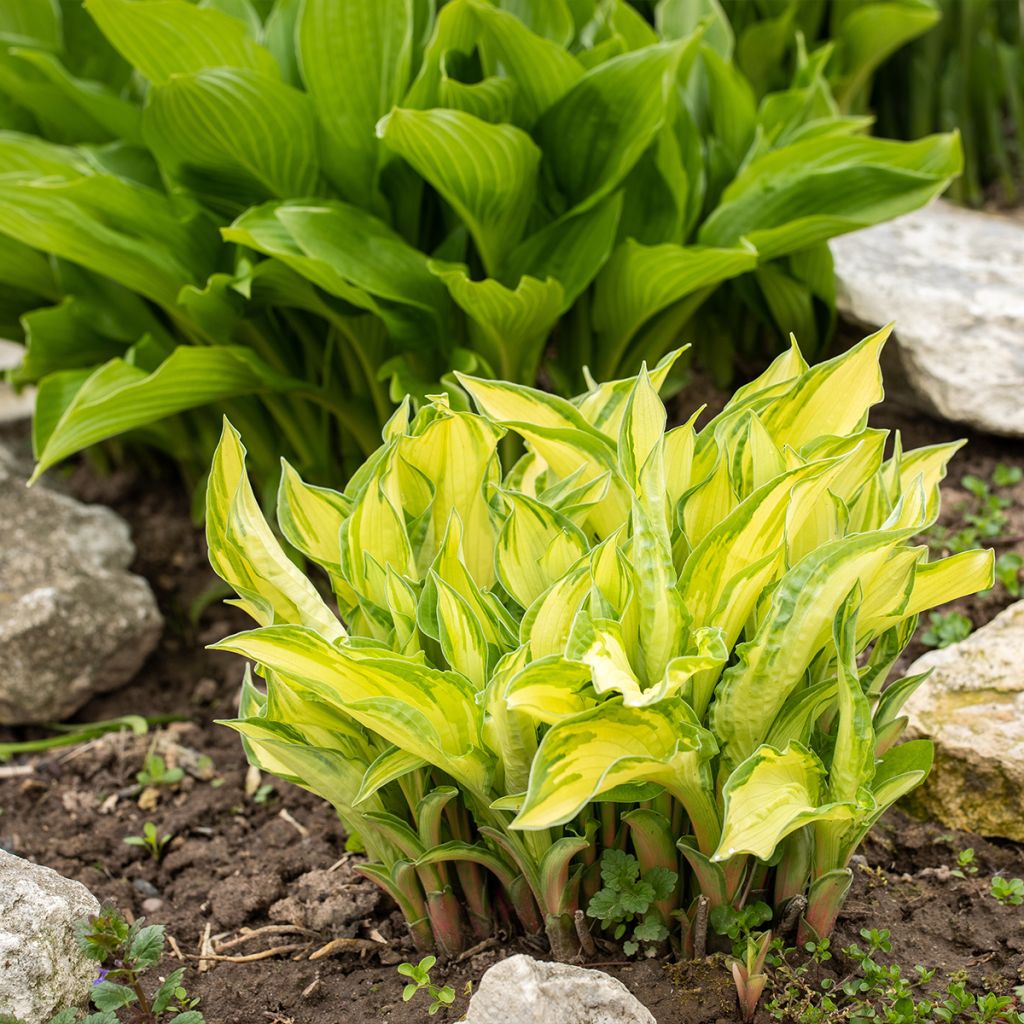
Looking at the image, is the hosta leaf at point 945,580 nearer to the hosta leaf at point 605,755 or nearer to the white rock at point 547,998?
the hosta leaf at point 605,755

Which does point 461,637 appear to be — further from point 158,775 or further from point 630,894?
point 158,775

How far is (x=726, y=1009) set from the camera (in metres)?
1.58

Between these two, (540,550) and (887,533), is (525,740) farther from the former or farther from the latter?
(887,533)

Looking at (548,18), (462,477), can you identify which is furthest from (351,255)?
(462,477)

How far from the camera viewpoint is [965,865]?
1.91 meters

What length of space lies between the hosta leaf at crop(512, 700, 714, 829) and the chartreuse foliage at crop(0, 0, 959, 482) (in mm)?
1299

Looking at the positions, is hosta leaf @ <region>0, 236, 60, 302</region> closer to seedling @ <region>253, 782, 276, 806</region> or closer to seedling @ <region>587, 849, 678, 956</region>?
seedling @ <region>253, 782, 276, 806</region>

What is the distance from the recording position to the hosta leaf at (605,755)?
51.1 inches

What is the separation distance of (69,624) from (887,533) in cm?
203

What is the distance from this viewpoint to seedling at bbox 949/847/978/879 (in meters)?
1.89

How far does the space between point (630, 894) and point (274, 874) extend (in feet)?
2.46

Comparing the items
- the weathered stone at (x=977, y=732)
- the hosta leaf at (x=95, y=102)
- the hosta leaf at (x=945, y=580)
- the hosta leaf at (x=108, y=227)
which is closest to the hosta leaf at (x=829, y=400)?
the hosta leaf at (x=945, y=580)

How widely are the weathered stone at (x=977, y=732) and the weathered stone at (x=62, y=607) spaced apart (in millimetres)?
1797

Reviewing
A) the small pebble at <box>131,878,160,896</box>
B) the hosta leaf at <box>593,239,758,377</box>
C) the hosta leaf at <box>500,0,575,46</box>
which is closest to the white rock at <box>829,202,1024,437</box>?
the hosta leaf at <box>593,239,758,377</box>
